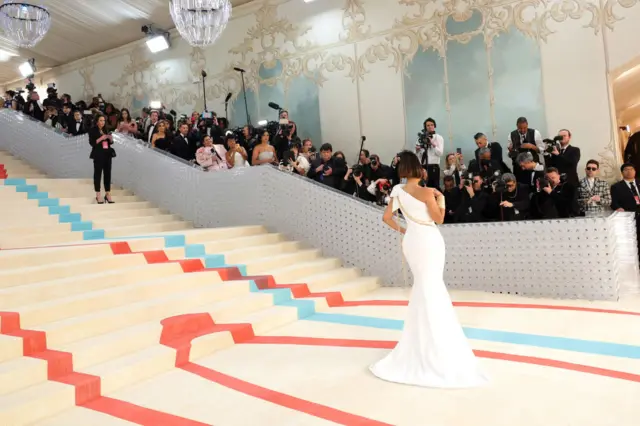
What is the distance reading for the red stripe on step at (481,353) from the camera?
2.88 m

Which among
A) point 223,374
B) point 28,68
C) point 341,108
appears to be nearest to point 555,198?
point 223,374

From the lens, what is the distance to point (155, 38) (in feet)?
Answer: 36.9

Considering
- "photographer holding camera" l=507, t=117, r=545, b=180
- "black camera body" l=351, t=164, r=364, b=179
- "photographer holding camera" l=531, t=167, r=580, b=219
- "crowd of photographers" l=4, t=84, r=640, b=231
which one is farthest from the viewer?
"black camera body" l=351, t=164, r=364, b=179

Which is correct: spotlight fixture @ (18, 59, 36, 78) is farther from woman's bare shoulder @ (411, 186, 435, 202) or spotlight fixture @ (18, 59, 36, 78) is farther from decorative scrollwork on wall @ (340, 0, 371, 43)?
woman's bare shoulder @ (411, 186, 435, 202)

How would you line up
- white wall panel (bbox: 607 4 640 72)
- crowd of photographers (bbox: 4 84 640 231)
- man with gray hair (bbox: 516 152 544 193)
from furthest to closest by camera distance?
white wall panel (bbox: 607 4 640 72) → man with gray hair (bbox: 516 152 544 193) → crowd of photographers (bbox: 4 84 640 231)

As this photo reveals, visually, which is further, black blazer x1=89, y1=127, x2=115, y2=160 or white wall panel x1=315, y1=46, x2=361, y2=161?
white wall panel x1=315, y1=46, x2=361, y2=161

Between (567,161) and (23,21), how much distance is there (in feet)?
26.6

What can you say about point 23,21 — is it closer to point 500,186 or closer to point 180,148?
point 180,148

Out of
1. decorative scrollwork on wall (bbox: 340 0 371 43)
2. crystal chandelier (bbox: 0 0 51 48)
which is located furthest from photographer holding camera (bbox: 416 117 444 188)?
crystal chandelier (bbox: 0 0 51 48)

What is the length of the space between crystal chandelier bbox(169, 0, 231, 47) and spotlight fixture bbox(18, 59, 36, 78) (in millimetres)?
8647

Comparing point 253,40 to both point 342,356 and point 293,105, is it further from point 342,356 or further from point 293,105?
point 342,356

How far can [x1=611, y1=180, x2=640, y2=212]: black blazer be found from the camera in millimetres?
6188

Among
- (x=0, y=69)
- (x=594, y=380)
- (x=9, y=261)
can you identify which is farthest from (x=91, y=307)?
(x=0, y=69)

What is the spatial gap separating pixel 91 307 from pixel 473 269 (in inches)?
152
